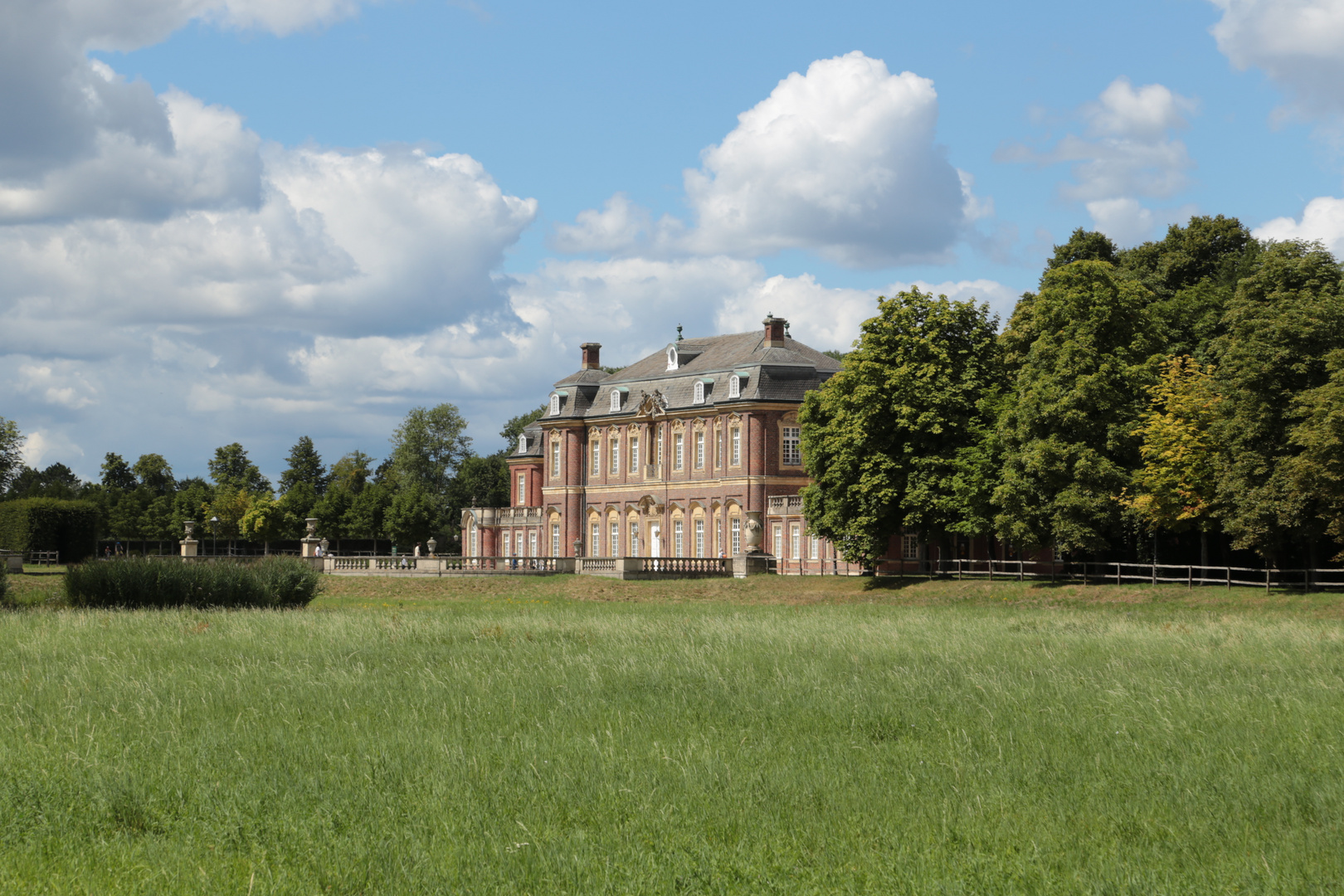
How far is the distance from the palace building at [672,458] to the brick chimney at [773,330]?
0.21 feet

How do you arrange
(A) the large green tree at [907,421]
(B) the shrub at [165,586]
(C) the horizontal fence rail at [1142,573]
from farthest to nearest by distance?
(A) the large green tree at [907,421] → (C) the horizontal fence rail at [1142,573] → (B) the shrub at [165,586]

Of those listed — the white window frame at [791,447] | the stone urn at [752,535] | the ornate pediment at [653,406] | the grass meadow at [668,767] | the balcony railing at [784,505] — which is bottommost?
the grass meadow at [668,767]

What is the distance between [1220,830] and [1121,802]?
85 cm

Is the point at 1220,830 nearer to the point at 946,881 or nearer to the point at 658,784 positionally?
the point at 946,881

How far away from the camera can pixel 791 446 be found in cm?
6638

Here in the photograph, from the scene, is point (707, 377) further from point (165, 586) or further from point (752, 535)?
point (165, 586)

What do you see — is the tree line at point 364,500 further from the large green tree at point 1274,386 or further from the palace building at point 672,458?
the large green tree at point 1274,386

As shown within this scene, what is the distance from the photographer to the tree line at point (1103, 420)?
37000 mm

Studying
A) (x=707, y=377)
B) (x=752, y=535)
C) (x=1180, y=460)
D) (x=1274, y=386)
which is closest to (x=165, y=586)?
(x=1180, y=460)

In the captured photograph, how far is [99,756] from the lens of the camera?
11.1 metres

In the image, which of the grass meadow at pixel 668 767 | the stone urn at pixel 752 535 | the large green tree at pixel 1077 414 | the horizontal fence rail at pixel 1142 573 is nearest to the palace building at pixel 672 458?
the stone urn at pixel 752 535

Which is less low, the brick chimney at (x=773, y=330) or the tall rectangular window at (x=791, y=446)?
the brick chimney at (x=773, y=330)

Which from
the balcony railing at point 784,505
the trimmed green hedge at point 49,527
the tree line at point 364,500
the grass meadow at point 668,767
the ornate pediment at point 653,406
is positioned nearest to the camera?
the grass meadow at point 668,767

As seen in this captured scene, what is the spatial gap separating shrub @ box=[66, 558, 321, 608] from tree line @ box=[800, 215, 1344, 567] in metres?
23.9
